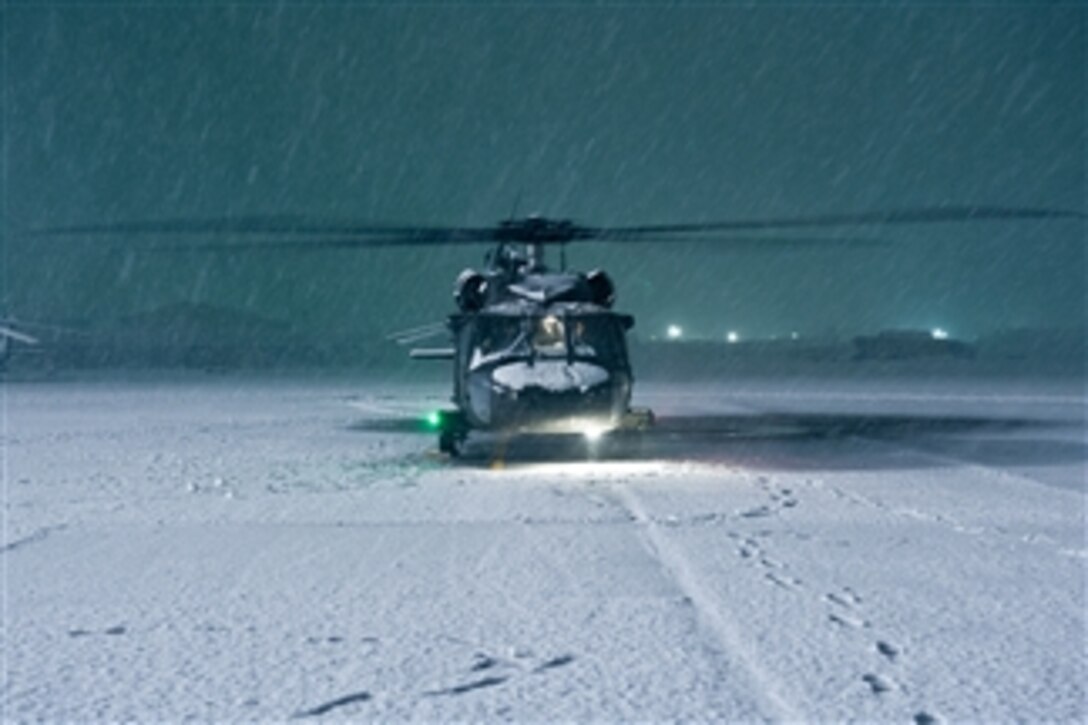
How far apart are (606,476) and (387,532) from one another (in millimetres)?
4309

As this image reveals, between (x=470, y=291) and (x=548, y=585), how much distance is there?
360 inches

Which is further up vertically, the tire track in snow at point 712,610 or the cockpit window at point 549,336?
the cockpit window at point 549,336

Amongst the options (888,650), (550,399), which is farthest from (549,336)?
(888,650)

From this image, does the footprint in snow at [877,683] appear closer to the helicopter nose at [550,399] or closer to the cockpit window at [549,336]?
the helicopter nose at [550,399]

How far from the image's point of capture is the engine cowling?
15.7 metres

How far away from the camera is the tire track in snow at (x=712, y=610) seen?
4.62 meters

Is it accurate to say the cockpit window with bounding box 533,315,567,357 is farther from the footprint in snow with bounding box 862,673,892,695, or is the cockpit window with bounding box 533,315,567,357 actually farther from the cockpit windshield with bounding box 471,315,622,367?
the footprint in snow with bounding box 862,673,892,695

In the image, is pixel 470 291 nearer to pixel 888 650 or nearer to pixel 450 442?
pixel 450 442

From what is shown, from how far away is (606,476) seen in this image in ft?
42.1

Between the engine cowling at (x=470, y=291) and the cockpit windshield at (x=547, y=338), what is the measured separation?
757 millimetres

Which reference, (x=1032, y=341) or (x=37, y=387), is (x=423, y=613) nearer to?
(x=37, y=387)

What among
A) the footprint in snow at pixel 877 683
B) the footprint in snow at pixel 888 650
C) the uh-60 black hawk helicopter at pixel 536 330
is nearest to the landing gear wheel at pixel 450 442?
the uh-60 black hawk helicopter at pixel 536 330

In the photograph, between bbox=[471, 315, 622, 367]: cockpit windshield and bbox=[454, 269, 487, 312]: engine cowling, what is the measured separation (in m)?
0.76

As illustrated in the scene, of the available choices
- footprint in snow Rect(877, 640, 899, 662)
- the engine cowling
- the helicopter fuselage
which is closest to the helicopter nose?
the helicopter fuselage
